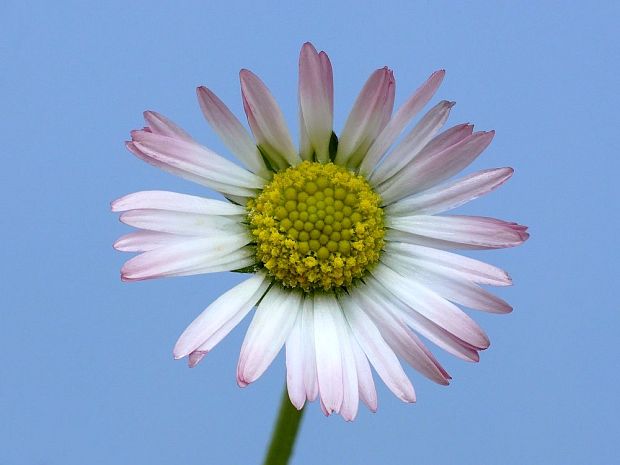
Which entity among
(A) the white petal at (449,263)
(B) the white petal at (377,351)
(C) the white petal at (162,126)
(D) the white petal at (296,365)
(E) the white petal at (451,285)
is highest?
(C) the white petal at (162,126)

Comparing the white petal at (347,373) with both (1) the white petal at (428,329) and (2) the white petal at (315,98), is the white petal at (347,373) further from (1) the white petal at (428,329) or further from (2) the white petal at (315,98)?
(2) the white petal at (315,98)

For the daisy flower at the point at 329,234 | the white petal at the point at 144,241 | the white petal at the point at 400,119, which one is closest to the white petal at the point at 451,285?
the daisy flower at the point at 329,234

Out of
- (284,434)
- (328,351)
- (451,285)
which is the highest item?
(451,285)

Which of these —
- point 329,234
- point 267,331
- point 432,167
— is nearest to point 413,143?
point 432,167

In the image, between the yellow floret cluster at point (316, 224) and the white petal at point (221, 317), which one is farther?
the yellow floret cluster at point (316, 224)

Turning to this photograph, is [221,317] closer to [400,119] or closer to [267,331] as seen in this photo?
[267,331]

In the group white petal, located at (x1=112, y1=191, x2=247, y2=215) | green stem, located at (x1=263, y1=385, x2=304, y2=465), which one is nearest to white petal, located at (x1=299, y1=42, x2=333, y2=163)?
white petal, located at (x1=112, y1=191, x2=247, y2=215)

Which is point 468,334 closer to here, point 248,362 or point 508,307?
point 508,307

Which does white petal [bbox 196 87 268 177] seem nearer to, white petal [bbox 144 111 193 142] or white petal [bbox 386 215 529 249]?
white petal [bbox 144 111 193 142]
